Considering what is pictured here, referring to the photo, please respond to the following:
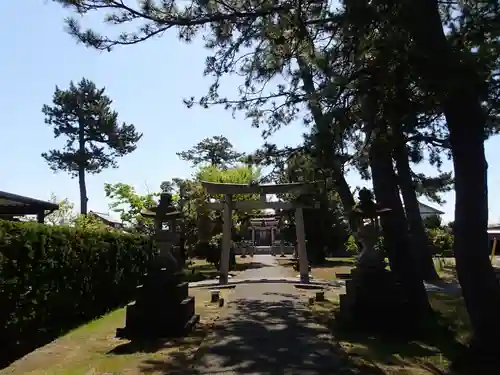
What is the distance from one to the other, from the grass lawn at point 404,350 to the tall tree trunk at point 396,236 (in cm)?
75

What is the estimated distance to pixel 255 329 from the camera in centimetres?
763

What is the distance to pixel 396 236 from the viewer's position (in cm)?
905

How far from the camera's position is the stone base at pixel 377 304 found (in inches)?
297

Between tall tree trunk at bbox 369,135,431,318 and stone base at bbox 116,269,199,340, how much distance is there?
4.03 metres

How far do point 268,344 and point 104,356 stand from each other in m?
2.19

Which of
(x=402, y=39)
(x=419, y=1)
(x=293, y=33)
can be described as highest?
(x=293, y=33)

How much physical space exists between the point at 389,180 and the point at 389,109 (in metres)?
3.54

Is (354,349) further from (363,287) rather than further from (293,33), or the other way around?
(293,33)

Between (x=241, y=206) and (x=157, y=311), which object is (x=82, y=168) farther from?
(x=157, y=311)

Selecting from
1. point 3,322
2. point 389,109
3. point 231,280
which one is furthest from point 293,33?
point 231,280

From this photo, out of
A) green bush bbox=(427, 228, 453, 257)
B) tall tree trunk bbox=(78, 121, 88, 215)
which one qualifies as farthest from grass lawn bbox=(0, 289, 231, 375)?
tall tree trunk bbox=(78, 121, 88, 215)

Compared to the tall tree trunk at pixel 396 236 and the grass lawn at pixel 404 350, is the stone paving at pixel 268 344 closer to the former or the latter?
the grass lawn at pixel 404 350

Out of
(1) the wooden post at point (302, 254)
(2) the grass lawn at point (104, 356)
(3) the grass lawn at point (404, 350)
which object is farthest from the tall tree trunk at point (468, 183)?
(1) the wooden post at point (302, 254)

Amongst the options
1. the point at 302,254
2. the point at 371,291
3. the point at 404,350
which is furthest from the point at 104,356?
the point at 302,254
